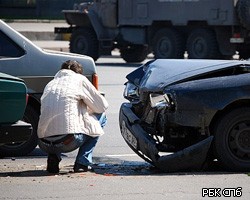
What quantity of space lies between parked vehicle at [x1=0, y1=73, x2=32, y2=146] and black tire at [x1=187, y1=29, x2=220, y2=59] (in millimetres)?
17597

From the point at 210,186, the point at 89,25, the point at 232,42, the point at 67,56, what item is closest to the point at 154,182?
the point at 210,186

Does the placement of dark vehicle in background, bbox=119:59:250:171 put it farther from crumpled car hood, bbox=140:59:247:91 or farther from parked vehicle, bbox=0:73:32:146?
parked vehicle, bbox=0:73:32:146

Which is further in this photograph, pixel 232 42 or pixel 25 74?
pixel 232 42

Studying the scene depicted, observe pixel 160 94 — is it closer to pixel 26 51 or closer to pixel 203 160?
pixel 203 160

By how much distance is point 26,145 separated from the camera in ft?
36.3

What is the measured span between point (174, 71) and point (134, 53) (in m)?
19.3

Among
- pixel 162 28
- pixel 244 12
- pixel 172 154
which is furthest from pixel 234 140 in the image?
pixel 162 28

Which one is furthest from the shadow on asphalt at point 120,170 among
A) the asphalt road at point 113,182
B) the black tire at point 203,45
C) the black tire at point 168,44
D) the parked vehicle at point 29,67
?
the black tire at point 168,44

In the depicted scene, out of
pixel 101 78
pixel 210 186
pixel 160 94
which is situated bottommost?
pixel 101 78

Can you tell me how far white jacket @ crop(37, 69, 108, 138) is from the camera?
944cm

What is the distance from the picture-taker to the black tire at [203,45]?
26172 millimetres

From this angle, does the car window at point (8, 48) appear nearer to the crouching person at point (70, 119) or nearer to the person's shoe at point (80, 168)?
the crouching person at point (70, 119)

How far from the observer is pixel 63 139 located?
31.0 feet

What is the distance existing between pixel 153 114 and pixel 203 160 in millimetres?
772
